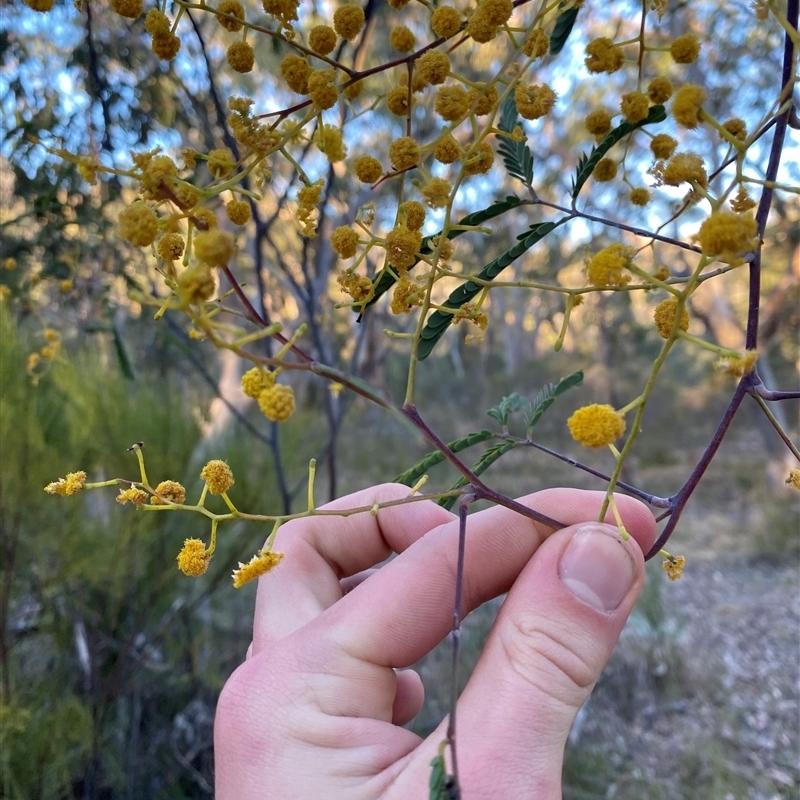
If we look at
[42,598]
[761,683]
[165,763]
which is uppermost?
[42,598]

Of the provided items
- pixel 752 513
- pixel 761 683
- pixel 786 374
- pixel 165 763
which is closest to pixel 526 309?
pixel 786 374

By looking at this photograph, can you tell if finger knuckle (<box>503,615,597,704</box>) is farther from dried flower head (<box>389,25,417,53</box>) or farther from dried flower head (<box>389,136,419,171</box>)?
dried flower head (<box>389,25,417,53</box>)

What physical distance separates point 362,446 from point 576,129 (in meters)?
3.45

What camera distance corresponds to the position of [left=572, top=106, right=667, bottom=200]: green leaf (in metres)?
0.46

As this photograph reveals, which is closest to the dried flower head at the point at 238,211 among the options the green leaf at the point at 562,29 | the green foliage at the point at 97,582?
the green leaf at the point at 562,29

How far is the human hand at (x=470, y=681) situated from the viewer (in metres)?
Answer: 0.52

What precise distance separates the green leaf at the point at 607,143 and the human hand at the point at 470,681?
301mm

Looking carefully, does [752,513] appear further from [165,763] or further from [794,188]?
[794,188]

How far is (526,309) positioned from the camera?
10.7 m

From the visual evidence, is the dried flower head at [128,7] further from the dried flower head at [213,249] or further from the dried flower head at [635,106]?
the dried flower head at [635,106]

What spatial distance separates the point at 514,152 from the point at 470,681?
508 mm

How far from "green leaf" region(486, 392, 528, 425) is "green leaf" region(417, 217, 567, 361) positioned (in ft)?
0.50

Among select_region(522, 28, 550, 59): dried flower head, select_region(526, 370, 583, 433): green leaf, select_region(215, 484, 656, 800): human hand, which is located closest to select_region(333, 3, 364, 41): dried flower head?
select_region(522, 28, 550, 59): dried flower head

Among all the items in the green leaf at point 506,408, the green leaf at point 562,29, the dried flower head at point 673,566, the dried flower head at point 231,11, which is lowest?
the dried flower head at point 673,566
